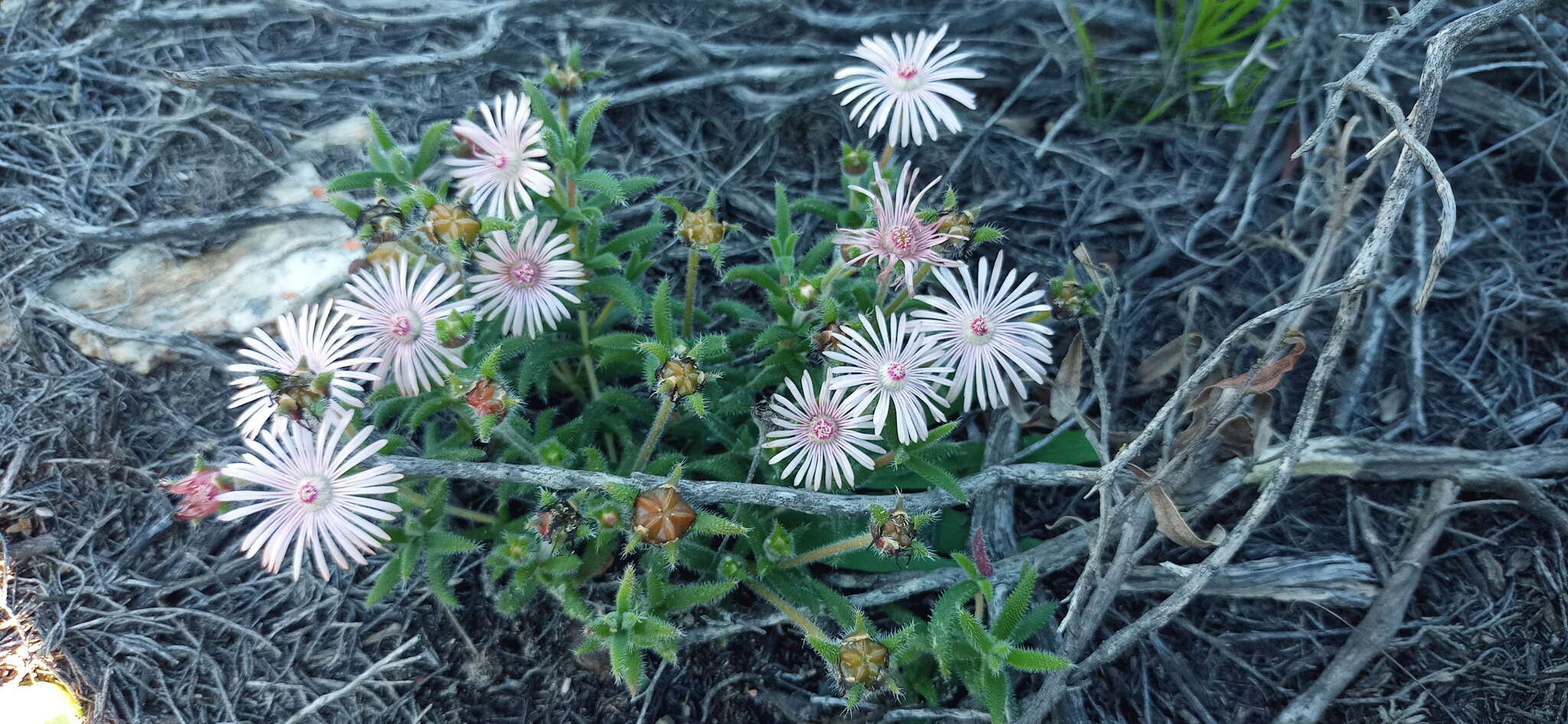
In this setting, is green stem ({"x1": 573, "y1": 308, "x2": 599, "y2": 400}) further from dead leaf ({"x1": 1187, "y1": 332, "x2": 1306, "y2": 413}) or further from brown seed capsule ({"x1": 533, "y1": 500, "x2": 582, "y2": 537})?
dead leaf ({"x1": 1187, "y1": 332, "x2": 1306, "y2": 413})

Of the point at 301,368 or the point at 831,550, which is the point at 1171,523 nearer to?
the point at 831,550

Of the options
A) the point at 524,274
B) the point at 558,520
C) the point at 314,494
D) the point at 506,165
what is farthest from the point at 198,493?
the point at 506,165

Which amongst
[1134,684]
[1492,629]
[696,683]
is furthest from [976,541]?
[1492,629]

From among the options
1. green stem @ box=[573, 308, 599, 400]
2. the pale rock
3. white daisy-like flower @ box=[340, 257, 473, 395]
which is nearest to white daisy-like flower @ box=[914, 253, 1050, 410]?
green stem @ box=[573, 308, 599, 400]

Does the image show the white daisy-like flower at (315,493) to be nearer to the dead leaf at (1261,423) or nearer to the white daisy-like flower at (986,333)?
the white daisy-like flower at (986,333)

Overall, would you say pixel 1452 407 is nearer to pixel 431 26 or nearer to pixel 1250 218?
pixel 1250 218

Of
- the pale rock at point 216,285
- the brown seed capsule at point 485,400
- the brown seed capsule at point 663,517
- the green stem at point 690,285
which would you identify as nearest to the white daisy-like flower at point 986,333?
the green stem at point 690,285
